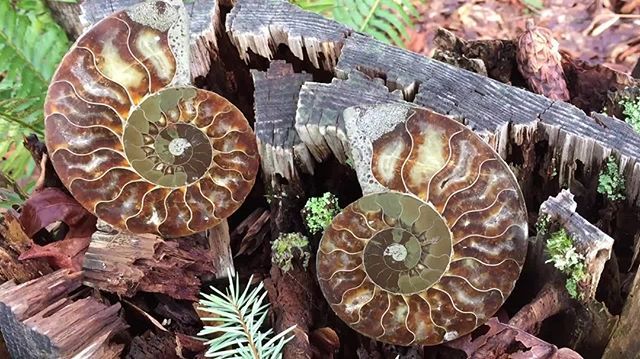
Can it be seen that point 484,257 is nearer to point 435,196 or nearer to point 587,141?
point 435,196

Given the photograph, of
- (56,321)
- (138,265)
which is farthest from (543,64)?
(56,321)

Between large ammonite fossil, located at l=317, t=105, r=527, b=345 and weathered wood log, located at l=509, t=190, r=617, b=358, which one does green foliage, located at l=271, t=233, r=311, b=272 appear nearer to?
large ammonite fossil, located at l=317, t=105, r=527, b=345

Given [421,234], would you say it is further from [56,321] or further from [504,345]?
[56,321]

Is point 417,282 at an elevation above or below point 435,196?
below

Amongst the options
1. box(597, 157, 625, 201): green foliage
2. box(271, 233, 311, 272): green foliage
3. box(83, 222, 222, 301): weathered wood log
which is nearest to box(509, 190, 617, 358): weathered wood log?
box(597, 157, 625, 201): green foliage

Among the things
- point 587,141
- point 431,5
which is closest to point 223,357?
point 587,141

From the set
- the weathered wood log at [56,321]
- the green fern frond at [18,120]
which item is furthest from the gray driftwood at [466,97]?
the green fern frond at [18,120]

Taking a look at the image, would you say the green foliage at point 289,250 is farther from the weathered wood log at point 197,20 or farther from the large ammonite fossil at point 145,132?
the weathered wood log at point 197,20
